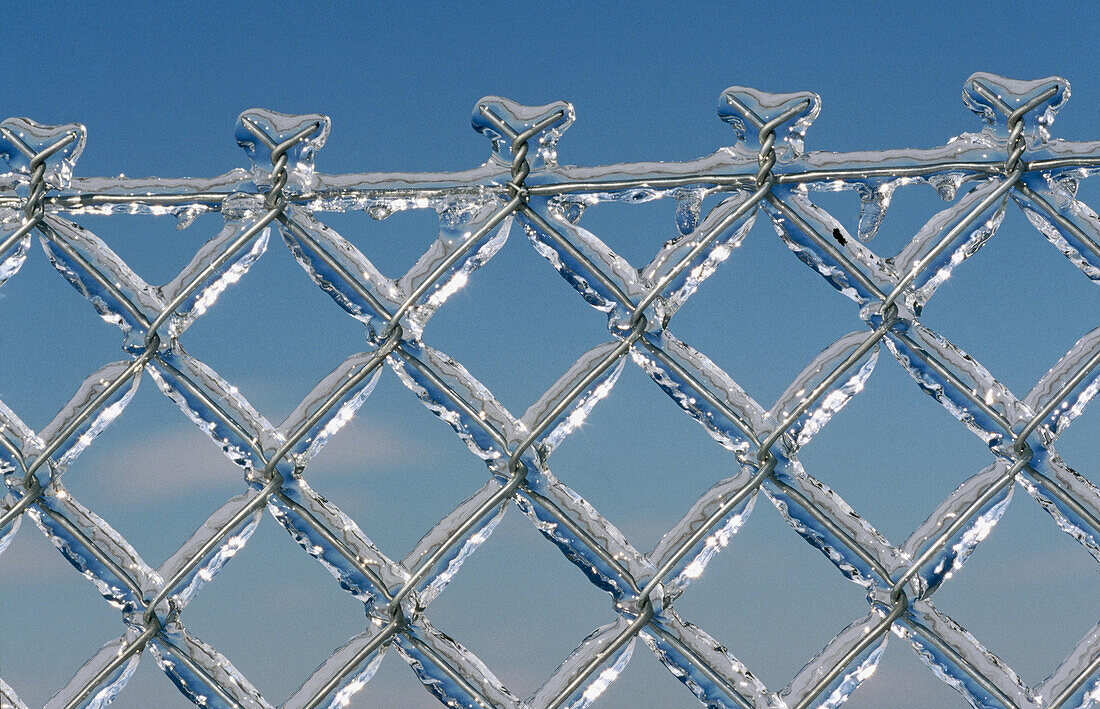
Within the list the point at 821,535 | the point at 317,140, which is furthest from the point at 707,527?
the point at 317,140

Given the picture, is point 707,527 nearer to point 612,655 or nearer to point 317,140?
point 612,655

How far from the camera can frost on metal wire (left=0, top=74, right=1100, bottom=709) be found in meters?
1.63

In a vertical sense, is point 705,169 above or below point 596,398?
above

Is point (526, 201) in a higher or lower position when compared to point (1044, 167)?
lower

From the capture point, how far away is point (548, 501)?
5.34 feet

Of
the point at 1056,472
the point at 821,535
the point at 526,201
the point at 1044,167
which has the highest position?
the point at 1044,167

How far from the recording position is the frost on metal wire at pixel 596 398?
5.35 ft

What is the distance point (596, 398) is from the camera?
1641 millimetres

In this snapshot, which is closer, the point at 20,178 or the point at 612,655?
the point at 612,655

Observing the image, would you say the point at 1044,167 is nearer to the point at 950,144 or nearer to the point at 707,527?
the point at 950,144

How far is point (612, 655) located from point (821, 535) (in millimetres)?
375

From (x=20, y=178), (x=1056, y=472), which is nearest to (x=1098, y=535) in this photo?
(x=1056, y=472)

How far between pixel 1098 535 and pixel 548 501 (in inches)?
34.5

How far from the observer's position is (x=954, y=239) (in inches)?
66.9
